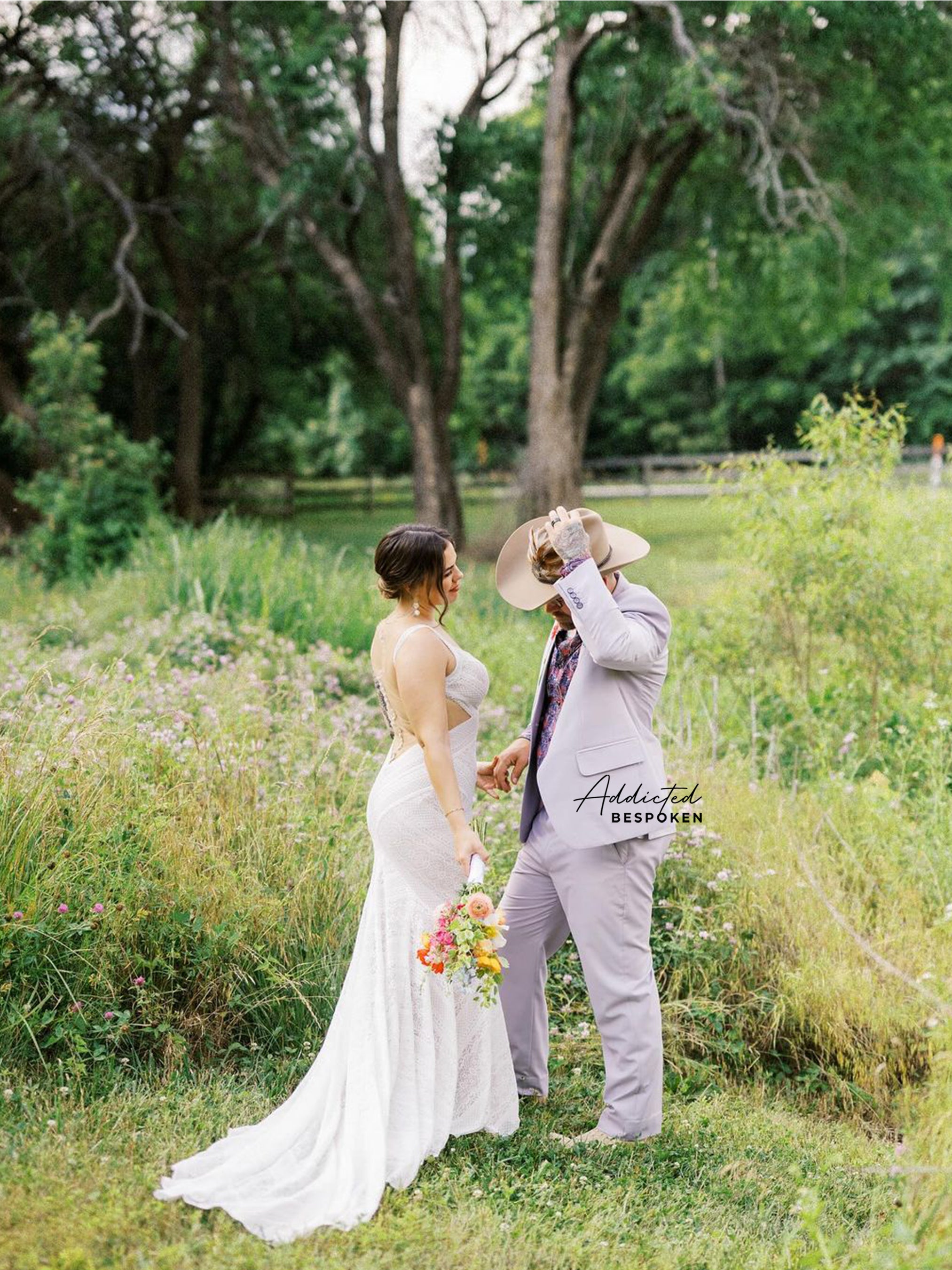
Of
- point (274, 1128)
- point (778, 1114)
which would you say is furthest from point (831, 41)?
point (274, 1128)

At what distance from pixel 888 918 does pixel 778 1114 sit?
1.30 metres

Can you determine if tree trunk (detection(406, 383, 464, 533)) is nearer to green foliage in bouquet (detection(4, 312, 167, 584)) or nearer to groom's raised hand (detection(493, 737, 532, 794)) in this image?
green foliage in bouquet (detection(4, 312, 167, 584))

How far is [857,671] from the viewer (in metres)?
7.93

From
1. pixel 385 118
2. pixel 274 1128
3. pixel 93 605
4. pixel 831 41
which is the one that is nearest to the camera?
pixel 274 1128

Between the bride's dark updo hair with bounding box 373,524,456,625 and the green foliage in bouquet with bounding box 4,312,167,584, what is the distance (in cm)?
1006

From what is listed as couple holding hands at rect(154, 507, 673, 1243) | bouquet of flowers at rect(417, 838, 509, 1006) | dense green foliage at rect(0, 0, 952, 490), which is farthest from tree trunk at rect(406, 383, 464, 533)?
A: bouquet of flowers at rect(417, 838, 509, 1006)

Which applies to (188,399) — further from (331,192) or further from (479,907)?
(479,907)

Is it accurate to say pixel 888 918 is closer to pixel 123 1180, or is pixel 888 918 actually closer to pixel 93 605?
pixel 123 1180

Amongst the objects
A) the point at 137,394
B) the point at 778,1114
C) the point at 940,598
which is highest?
the point at 137,394

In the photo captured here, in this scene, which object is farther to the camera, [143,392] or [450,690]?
[143,392]

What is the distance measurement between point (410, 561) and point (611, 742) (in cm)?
85

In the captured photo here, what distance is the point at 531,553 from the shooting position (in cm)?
399

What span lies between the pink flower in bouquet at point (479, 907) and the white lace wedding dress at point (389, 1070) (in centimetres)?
39

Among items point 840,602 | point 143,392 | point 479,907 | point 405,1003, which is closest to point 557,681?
point 479,907
